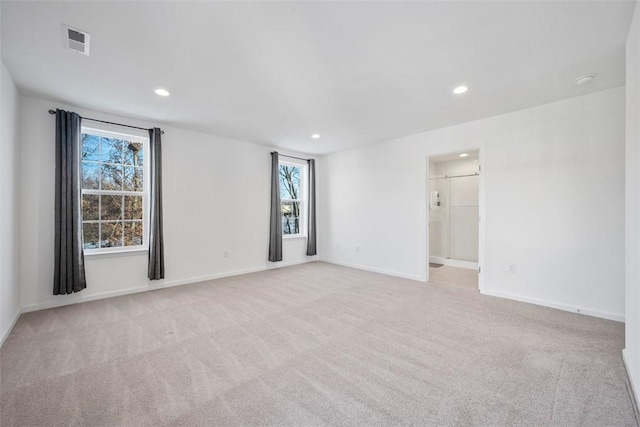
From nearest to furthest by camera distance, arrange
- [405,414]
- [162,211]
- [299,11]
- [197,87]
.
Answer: [405,414] → [299,11] → [197,87] → [162,211]

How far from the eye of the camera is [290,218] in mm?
6105

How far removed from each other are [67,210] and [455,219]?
707cm

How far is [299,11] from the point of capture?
5.81 feet

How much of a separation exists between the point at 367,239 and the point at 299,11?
423 cm

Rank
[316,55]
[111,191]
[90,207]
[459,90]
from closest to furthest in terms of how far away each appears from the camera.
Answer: [316,55] → [459,90] → [90,207] → [111,191]

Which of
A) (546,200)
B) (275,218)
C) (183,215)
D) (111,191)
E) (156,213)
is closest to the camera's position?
(546,200)

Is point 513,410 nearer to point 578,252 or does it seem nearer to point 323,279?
point 578,252

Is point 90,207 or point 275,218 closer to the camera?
point 90,207

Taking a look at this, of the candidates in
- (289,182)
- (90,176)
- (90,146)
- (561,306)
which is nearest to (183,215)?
(90,176)

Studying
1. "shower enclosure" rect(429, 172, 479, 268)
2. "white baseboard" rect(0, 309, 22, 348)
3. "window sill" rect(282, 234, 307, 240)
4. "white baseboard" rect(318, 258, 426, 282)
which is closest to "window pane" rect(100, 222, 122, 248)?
"white baseboard" rect(0, 309, 22, 348)

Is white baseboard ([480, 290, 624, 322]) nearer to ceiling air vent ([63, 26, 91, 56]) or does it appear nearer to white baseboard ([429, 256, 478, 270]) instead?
white baseboard ([429, 256, 478, 270])

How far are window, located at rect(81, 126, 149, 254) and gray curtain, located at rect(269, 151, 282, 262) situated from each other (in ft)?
7.07

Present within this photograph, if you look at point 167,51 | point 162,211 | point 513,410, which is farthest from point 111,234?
point 513,410

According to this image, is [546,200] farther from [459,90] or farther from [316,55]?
[316,55]
